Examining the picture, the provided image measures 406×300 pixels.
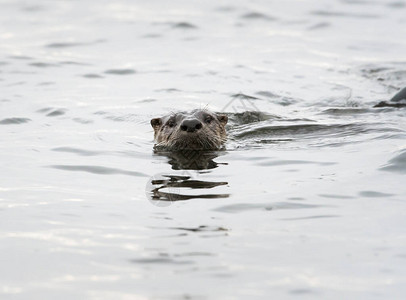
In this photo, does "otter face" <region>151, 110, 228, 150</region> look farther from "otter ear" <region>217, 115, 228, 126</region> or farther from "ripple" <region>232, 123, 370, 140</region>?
"ripple" <region>232, 123, 370, 140</region>

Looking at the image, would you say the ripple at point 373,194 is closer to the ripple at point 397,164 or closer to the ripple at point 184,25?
the ripple at point 397,164

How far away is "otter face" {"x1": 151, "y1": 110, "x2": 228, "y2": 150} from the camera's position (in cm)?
776

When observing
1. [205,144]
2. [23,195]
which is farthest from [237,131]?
[23,195]

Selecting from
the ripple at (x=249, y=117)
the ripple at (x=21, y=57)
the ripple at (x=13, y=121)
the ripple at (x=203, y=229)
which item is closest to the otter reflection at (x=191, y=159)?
the ripple at (x=249, y=117)

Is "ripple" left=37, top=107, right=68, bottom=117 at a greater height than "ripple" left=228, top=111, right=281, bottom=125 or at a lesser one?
greater

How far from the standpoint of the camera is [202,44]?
1470 centimetres

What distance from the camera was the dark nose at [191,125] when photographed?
25.1 feet

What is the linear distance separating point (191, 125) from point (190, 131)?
0.26 ft

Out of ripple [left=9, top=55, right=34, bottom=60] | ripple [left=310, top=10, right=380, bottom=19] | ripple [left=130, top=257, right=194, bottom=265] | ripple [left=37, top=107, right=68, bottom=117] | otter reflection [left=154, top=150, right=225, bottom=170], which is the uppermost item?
ripple [left=310, top=10, right=380, bottom=19]

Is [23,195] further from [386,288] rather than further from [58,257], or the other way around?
[386,288]

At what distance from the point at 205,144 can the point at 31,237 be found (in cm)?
308

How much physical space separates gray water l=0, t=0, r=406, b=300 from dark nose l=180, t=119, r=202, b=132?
0.29 m

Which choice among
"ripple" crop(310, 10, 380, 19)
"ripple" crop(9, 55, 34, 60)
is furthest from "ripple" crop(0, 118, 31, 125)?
"ripple" crop(310, 10, 380, 19)

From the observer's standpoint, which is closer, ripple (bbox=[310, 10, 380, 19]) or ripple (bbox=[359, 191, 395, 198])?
ripple (bbox=[359, 191, 395, 198])
